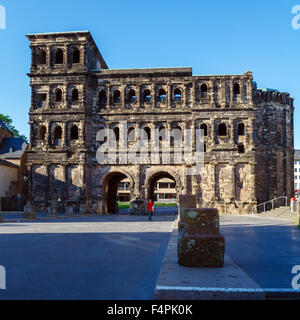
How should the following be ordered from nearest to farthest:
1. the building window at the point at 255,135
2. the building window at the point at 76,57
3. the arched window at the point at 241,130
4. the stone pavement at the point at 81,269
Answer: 1. the stone pavement at the point at 81,269
2. the arched window at the point at 241,130
3. the building window at the point at 76,57
4. the building window at the point at 255,135

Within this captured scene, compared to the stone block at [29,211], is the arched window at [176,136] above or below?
above

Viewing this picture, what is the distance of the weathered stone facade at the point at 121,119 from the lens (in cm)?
2850

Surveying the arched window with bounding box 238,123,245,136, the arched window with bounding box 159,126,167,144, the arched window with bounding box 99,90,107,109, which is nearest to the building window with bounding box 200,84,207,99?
the arched window with bounding box 238,123,245,136

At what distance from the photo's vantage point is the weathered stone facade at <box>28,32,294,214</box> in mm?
28500

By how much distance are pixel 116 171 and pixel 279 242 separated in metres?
21.0

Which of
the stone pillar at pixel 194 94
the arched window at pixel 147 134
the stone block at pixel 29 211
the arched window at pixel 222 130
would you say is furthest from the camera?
the arched window at pixel 222 130

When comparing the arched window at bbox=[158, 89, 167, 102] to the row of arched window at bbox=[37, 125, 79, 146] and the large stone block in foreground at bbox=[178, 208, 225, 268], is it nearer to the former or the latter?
the row of arched window at bbox=[37, 125, 79, 146]

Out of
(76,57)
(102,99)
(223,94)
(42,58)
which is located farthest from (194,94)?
(42,58)

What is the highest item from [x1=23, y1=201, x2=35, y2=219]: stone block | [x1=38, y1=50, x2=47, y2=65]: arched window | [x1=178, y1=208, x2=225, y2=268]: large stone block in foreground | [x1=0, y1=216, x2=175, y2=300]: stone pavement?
[x1=38, y1=50, x2=47, y2=65]: arched window

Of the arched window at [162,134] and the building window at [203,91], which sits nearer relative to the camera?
the arched window at [162,134]

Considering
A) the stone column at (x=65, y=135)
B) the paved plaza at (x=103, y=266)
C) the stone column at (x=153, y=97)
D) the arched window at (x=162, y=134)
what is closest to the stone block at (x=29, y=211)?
the stone column at (x=65, y=135)

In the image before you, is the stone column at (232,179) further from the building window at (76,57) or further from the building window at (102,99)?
the building window at (76,57)

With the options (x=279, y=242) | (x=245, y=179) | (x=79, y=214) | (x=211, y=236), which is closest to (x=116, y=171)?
(x=79, y=214)
